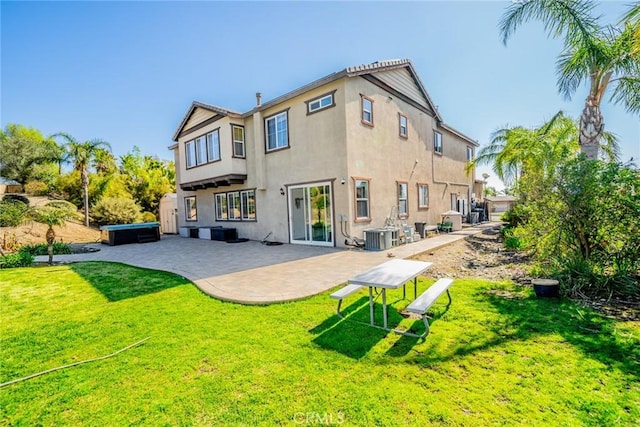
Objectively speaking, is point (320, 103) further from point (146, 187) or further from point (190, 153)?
point (146, 187)

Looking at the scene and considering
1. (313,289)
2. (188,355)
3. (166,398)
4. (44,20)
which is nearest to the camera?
(166,398)

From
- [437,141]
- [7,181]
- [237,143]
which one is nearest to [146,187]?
[237,143]

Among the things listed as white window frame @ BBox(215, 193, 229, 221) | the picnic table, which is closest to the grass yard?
the picnic table

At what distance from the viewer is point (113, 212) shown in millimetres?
20688

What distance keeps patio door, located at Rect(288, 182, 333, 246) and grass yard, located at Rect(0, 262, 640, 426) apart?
6890 millimetres

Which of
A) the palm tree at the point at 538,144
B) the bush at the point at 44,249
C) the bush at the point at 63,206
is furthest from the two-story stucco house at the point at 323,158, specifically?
the bush at the point at 44,249

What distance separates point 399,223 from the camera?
13.8 meters

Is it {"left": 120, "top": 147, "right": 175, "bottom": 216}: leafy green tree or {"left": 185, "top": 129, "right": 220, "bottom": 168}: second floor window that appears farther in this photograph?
{"left": 120, "top": 147, "right": 175, "bottom": 216}: leafy green tree

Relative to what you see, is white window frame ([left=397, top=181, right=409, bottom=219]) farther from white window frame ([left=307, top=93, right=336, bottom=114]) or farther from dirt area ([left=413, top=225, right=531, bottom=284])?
white window frame ([left=307, top=93, right=336, bottom=114])

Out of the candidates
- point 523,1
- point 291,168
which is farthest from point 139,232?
point 523,1

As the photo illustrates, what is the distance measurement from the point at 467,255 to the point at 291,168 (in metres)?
8.07

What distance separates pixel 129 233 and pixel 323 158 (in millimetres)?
12116

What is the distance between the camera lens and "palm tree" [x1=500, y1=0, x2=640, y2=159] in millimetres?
7363

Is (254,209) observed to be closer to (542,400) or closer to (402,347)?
(402,347)
